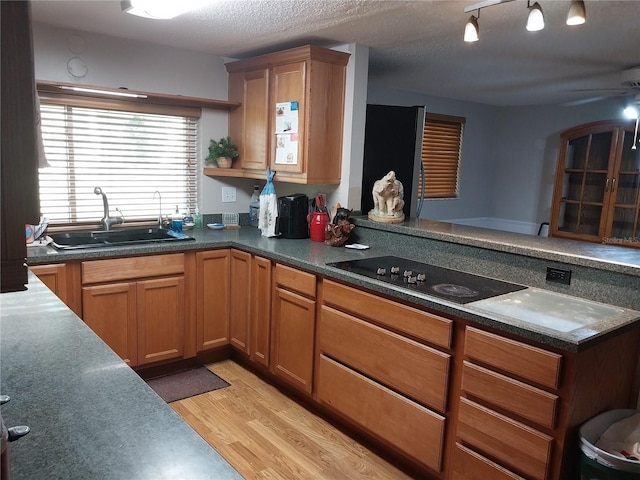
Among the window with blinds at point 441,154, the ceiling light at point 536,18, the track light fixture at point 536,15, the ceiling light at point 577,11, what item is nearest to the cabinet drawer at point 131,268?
the track light fixture at point 536,15

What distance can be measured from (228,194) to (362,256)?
5.11ft

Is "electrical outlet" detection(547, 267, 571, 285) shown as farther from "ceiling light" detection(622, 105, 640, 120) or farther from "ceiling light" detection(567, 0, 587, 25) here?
"ceiling light" detection(622, 105, 640, 120)

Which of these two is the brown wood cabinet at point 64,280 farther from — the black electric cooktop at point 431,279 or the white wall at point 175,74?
the black electric cooktop at point 431,279

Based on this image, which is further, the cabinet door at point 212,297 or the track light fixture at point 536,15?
the cabinet door at point 212,297

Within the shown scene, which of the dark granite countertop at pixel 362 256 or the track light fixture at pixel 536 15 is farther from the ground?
the track light fixture at pixel 536 15

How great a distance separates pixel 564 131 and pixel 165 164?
438cm

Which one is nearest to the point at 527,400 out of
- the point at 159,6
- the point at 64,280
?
the point at 159,6

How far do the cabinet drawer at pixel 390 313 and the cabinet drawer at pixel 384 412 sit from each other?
0.32 meters

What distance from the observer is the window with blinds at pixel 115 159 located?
10.6 feet

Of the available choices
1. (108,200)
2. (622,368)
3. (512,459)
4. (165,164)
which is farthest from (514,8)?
(108,200)

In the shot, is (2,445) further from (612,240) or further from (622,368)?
(612,240)

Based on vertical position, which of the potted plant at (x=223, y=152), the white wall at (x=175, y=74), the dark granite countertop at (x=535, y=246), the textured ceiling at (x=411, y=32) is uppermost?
the textured ceiling at (x=411, y=32)

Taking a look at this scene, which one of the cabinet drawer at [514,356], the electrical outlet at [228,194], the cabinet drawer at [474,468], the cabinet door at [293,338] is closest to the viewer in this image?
the cabinet drawer at [514,356]

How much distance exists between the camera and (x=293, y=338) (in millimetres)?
2912
